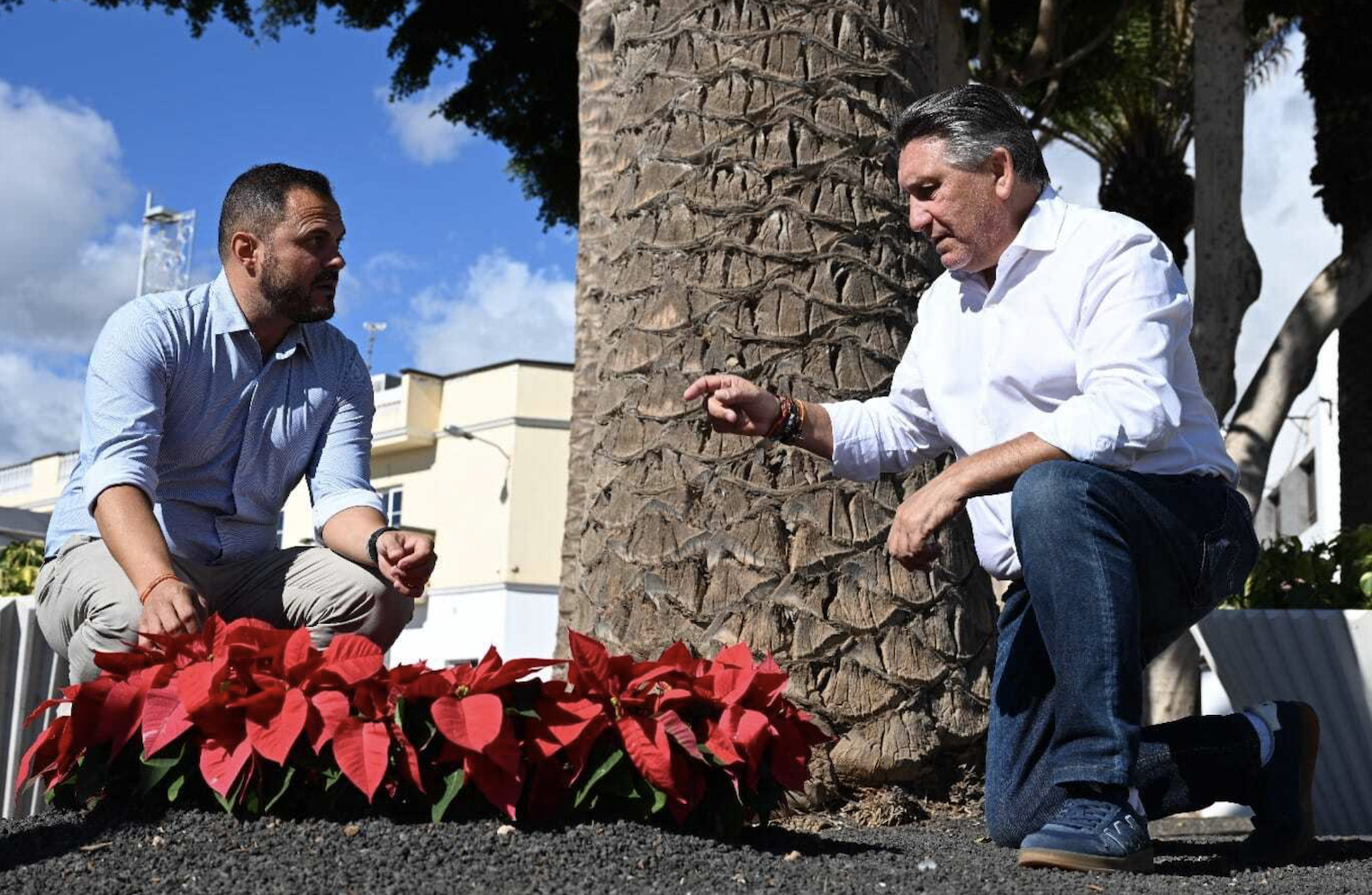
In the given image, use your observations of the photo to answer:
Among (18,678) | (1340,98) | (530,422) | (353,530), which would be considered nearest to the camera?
(353,530)

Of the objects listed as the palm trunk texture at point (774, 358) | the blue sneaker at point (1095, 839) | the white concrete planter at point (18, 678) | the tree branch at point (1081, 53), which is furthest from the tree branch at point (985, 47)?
the blue sneaker at point (1095, 839)

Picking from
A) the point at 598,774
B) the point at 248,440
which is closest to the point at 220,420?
→ the point at 248,440

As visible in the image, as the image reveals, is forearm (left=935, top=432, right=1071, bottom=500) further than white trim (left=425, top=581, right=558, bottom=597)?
No

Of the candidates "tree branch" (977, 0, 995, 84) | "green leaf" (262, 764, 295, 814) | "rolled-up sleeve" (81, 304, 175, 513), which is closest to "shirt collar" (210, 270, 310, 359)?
"rolled-up sleeve" (81, 304, 175, 513)

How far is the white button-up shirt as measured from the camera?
2795mm

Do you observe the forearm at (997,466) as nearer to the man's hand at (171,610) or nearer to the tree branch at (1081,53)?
the man's hand at (171,610)

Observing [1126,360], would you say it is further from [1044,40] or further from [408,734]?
[1044,40]

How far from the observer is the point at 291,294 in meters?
3.57

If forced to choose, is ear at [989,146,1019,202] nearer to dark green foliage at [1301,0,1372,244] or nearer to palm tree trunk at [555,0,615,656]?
palm tree trunk at [555,0,615,656]

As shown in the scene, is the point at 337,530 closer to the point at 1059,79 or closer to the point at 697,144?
the point at 697,144

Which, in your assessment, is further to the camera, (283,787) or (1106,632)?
(1106,632)

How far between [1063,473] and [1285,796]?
972 millimetres

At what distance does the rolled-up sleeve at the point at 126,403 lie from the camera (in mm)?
3211

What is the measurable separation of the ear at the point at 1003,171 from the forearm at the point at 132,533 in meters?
1.94
